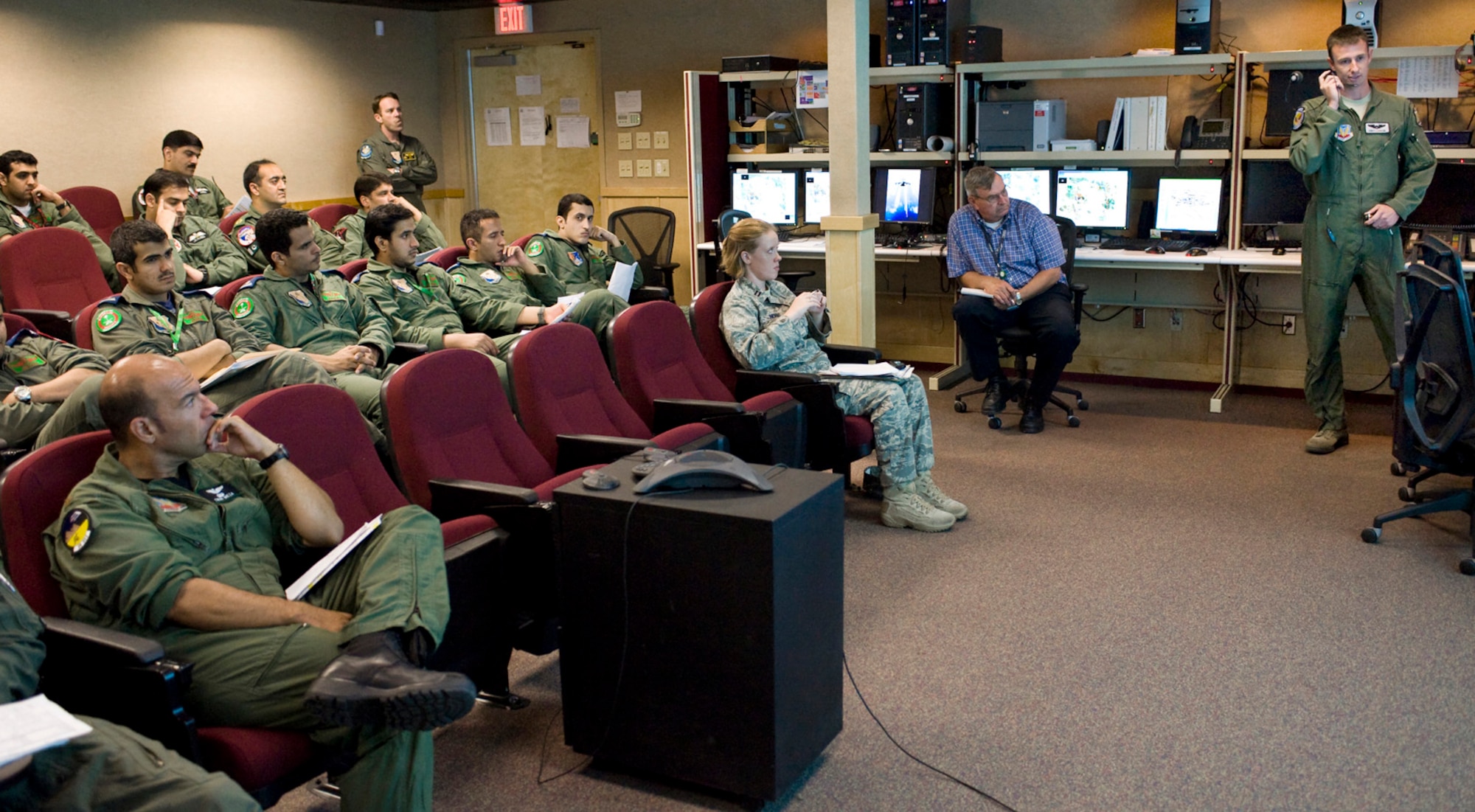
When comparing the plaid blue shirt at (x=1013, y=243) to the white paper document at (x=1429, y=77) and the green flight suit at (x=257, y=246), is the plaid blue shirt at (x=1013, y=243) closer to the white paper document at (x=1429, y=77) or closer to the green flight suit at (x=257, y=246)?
the white paper document at (x=1429, y=77)

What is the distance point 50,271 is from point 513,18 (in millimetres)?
3851

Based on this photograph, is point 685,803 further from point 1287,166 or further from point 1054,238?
point 1287,166

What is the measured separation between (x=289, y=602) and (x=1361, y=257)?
444 centimetres

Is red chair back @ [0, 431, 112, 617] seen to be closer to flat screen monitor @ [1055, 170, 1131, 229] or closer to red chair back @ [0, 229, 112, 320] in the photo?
red chair back @ [0, 229, 112, 320]

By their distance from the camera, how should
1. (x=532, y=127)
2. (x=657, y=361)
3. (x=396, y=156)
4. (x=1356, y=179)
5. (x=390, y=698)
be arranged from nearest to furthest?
(x=390, y=698) → (x=657, y=361) → (x=1356, y=179) → (x=396, y=156) → (x=532, y=127)

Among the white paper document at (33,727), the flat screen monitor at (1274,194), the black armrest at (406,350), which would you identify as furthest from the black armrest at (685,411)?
the flat screen monitor at (1274,194)

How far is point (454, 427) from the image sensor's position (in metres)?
3.09

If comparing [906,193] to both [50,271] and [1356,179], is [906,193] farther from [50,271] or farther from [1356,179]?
[50,271]

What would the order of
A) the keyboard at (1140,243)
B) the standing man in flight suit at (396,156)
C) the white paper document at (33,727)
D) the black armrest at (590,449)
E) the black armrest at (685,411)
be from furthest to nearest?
1. the standing man in flight suit at (396,156)
2. the keyboard at (1140,243)
3. the black armrest at (685,411)
4. the black armrest at (590,449)
5. the white paper document at (33,727)

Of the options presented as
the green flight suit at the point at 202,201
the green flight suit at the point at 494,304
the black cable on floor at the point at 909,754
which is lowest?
the black cable on floor at the point at 909,754

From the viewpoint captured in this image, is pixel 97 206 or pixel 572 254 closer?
pixel 572 254

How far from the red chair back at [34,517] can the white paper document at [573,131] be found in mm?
6716

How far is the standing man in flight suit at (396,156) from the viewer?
809cm

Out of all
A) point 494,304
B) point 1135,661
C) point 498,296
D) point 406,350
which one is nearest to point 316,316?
point 406,350
